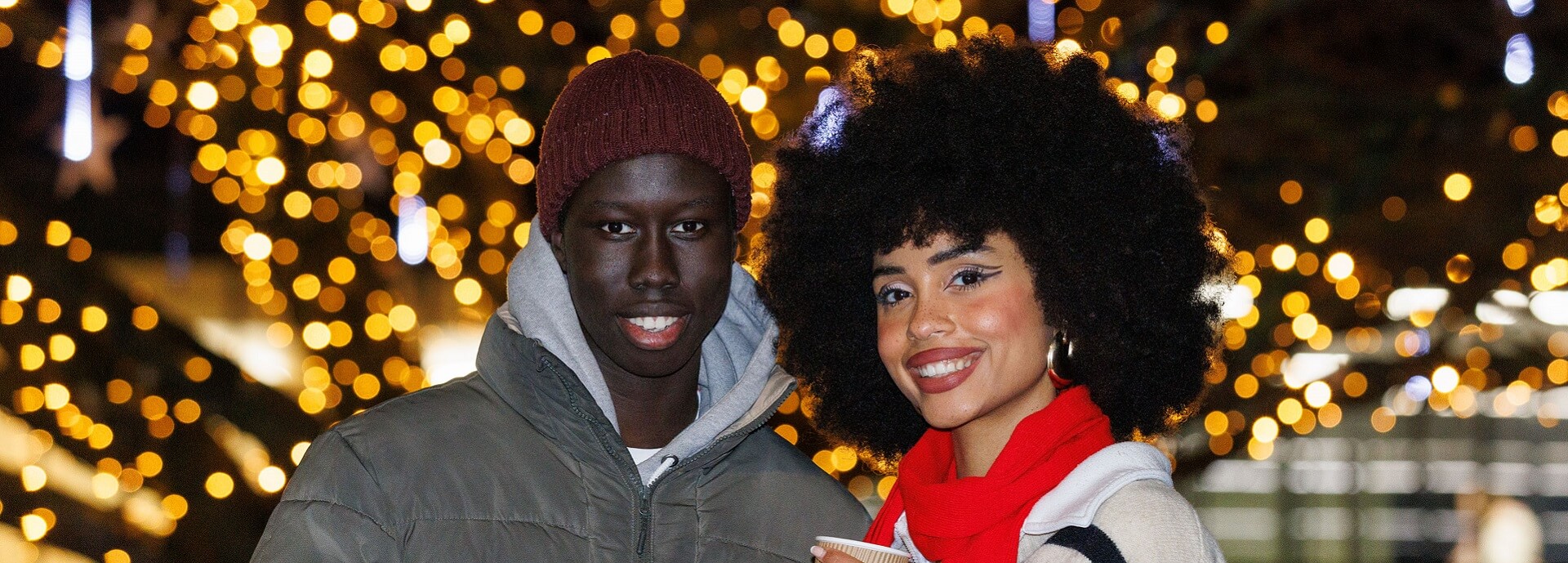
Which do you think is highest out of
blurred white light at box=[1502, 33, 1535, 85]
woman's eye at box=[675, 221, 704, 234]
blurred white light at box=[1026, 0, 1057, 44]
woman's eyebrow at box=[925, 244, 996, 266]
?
blurred white light at box=[1026, 0, 1057, 44]

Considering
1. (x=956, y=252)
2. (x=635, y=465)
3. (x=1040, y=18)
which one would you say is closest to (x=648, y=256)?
(x=635, y=465)

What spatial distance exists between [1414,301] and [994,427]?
267cm

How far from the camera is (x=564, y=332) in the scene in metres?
2.26

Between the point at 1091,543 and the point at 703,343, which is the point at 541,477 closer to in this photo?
the point at 703,343

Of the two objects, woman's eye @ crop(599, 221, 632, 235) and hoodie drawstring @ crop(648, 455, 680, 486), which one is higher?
woman's eye @ crop(599, 221, 632, 235)

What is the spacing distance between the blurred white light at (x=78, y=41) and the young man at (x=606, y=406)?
81.9 inches

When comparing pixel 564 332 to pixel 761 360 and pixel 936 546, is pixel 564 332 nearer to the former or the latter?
pixel 761 360

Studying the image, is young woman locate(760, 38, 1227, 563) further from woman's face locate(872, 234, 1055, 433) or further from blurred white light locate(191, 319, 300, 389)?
blurred white light locate(191, 319, 300, 389)

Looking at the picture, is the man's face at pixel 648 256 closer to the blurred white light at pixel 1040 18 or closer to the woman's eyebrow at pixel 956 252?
the woman's eyebrow at pixel 956 252

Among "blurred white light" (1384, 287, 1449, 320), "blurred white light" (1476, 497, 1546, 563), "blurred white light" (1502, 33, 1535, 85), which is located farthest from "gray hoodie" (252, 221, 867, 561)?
"blurred white light" (1476, 497, 1546, 563)

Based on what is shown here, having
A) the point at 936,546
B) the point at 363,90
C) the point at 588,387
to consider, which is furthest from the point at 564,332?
the point at 363,90

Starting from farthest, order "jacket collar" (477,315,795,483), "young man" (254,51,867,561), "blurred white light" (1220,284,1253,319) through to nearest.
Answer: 1. "blurred white light" (1220,284,1253,319)
2. "jacket collar" (477,315,795,483)
3. "young man" (254,51,867,561)

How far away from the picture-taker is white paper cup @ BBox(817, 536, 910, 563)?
181 centimetres

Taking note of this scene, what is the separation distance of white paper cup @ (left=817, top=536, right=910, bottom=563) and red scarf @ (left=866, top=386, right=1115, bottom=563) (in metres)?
0.11
